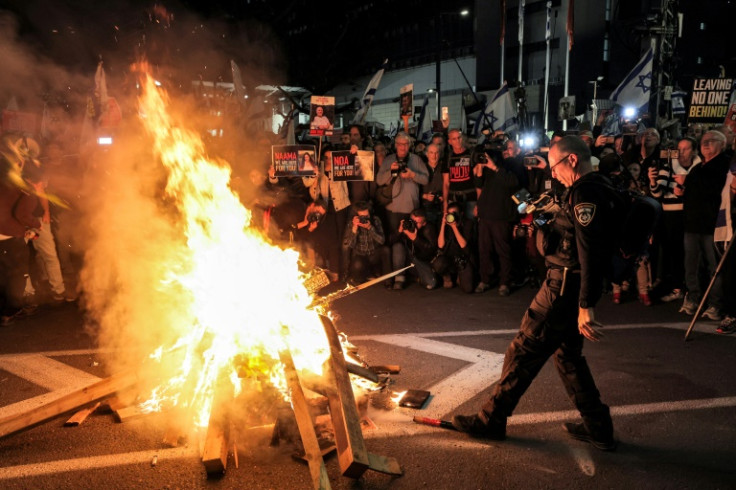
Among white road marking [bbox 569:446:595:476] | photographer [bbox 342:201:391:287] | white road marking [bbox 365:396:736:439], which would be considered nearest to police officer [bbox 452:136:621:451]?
white road marking [bbox 569:446:595:476]

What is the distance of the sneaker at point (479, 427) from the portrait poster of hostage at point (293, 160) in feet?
19.7

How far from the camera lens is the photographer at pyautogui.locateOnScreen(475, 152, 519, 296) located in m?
8.77

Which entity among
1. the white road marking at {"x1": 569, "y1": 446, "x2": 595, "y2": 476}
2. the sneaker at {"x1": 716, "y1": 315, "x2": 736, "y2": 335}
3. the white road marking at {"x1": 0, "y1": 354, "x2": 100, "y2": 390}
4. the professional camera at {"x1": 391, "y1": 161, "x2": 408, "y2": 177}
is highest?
the professional camera at {"x1": 391, "y1": 161, "x2": 408, "y2": 177}

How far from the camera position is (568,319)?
4.00m

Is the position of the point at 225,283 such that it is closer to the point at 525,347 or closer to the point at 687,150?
the point at 525,347

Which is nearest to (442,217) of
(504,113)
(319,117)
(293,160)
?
(293,160)

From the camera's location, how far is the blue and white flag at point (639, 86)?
11.8 meters

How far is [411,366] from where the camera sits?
571 centimetres

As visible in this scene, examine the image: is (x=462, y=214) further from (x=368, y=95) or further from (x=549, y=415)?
(x=549, y=415)

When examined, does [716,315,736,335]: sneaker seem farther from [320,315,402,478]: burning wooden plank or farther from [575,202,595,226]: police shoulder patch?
[320,315,402,478]: burning wooden plank

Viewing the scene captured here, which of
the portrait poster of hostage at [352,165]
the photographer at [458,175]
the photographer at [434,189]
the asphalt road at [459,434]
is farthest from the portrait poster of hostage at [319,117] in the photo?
the asphalt road at [459,434]

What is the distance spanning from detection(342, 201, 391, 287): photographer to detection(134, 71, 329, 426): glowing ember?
11.3 ft

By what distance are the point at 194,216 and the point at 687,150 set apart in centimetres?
673

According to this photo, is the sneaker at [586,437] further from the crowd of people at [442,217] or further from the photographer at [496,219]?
the photographer at [496,219]
